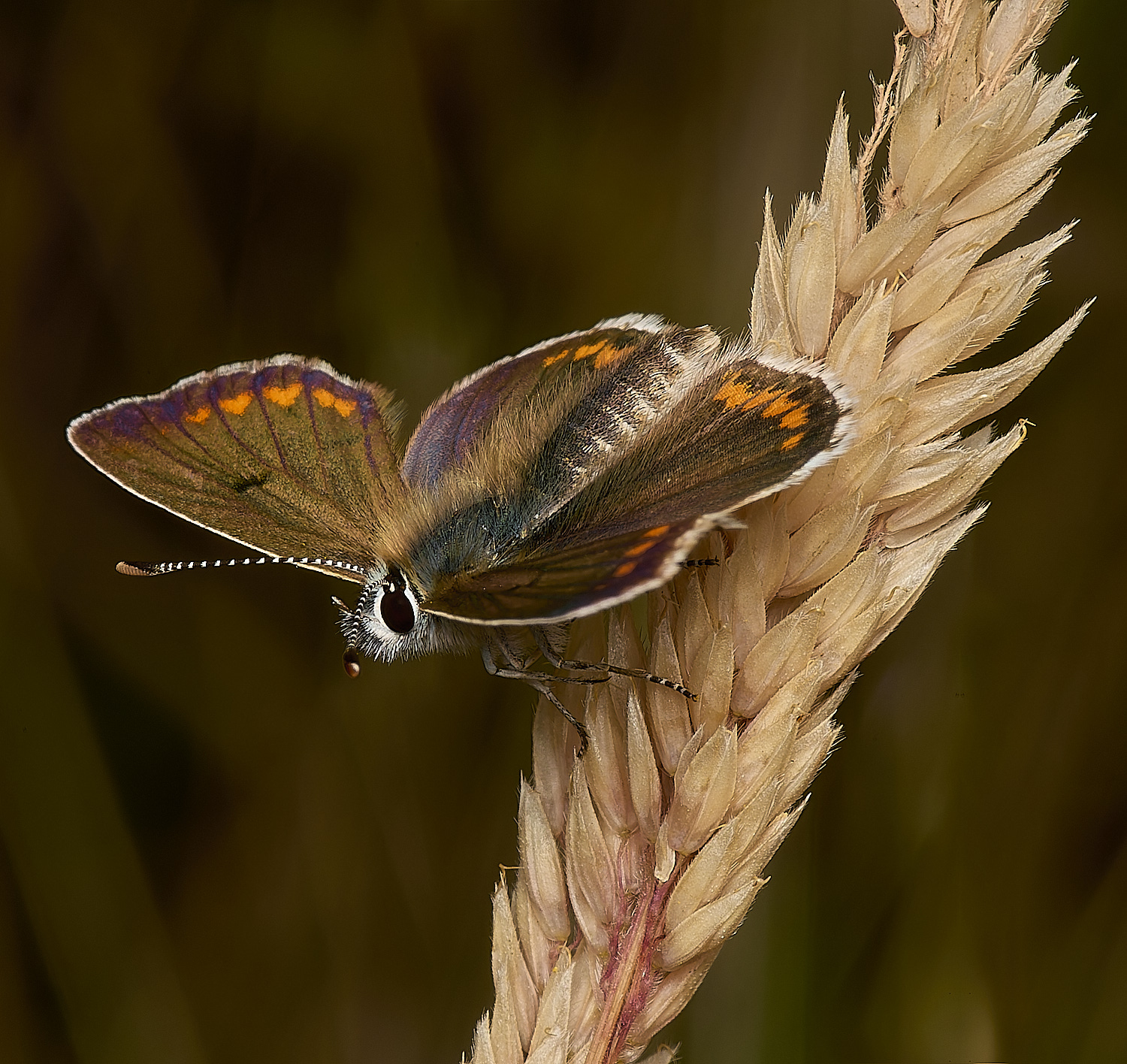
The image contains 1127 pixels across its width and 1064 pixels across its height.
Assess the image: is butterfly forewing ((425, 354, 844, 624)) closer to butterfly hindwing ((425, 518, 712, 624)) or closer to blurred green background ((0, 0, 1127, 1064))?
butterfly hindwing ((425, 518, 712, 624))

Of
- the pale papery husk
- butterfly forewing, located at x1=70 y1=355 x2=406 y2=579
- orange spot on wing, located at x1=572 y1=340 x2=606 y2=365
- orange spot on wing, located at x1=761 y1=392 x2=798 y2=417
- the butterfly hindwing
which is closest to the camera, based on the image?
the butterfly hindwing

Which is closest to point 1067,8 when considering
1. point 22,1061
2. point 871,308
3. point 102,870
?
point 871,308

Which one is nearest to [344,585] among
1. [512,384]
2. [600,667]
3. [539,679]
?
[512,384]

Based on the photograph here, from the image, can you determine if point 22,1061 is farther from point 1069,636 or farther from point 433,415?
point 1069,636

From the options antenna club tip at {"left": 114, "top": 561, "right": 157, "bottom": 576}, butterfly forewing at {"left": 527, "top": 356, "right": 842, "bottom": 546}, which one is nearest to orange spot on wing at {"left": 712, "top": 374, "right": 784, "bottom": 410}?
butterfly forewing at {"left": 527, "top": 356, "right": 842, "bottom": 546}

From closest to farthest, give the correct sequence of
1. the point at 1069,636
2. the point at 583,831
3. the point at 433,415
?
the point at 583,831, the point at 1069,636, the point at 433,415

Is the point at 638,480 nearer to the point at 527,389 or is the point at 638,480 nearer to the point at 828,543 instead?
the point at 828,543
